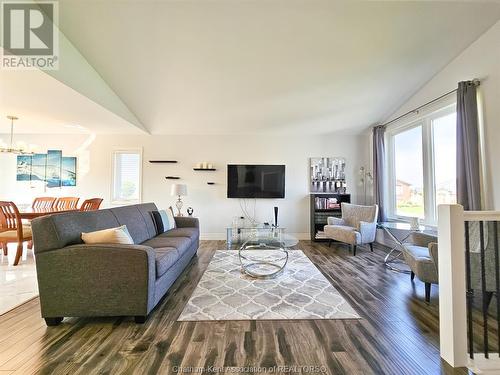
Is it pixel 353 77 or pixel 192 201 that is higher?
pixel 353 77

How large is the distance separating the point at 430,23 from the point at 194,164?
15.5 feet

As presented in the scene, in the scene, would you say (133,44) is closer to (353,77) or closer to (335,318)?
(353,77)

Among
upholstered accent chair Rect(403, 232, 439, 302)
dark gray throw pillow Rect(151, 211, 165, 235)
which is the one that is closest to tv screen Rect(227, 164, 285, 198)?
dark gray throw pillow Rect(151, 211, 165, 235)

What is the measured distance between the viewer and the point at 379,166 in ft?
15.7

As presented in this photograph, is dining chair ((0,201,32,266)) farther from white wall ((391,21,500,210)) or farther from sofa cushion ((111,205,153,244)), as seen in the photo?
white wall ((391,21,500,210))

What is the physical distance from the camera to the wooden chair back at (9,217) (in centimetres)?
346

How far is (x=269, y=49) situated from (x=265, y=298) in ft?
10.2

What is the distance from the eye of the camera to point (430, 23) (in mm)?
2686

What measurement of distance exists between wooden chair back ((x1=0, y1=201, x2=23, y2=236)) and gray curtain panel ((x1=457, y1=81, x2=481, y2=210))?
20.3 feet

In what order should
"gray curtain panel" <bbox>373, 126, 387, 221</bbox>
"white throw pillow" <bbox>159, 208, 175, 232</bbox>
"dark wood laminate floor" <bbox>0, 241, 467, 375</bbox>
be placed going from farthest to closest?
"gray curtain panel" <bbox>373, 126, 387, 221</bbox> → "white throw pillow" <bbox>159, 208, 175, 232</bbox> → "dark wood laminate floor" <bbox>0, 241, 467, 375</bbox>

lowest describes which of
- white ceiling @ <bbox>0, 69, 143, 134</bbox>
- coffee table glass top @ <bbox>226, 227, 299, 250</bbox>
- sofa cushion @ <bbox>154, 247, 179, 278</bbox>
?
coffee table glass top @ <bbox>226, 227, 299, 250</bbox>

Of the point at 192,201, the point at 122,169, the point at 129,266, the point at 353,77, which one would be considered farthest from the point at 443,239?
the point at 122,169

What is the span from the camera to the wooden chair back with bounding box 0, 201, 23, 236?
3.46 meters

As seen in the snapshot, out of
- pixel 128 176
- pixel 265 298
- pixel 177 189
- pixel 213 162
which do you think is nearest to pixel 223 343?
pixel 265 298
